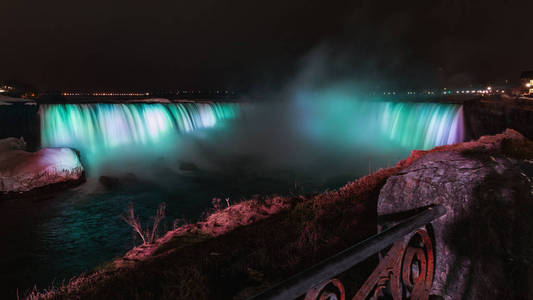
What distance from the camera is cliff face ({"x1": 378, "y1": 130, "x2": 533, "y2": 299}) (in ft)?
7.38

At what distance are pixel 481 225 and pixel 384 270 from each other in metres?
1.07

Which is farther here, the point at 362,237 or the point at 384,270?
the point at 362,237

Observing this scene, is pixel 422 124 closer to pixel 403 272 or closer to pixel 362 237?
pixel 362 237

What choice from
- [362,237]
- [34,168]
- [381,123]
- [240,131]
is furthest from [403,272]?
[240,131]

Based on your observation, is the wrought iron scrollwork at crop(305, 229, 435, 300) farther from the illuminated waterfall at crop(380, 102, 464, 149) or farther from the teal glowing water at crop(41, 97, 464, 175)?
the teal glowing water at crop(41, 97, 464, 175)

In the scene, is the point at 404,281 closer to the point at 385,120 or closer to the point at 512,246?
the point at 512,246

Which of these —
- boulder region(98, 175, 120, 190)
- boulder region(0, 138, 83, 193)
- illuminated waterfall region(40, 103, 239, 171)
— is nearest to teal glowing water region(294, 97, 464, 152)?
illuminated waterfall region(40, 103, 239, 171)

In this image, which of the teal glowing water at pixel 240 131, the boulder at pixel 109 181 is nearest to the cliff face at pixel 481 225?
the boulder at pixel 109 181

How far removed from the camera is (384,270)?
2066 millimetres

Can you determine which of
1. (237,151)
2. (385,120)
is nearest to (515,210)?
(237,151)

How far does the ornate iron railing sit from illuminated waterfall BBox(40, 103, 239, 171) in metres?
24.7

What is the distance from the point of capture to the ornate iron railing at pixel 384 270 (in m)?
1.46

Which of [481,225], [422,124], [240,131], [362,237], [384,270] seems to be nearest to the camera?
[384,270]

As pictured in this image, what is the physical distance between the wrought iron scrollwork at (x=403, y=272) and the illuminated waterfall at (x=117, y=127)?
24.7 metres
